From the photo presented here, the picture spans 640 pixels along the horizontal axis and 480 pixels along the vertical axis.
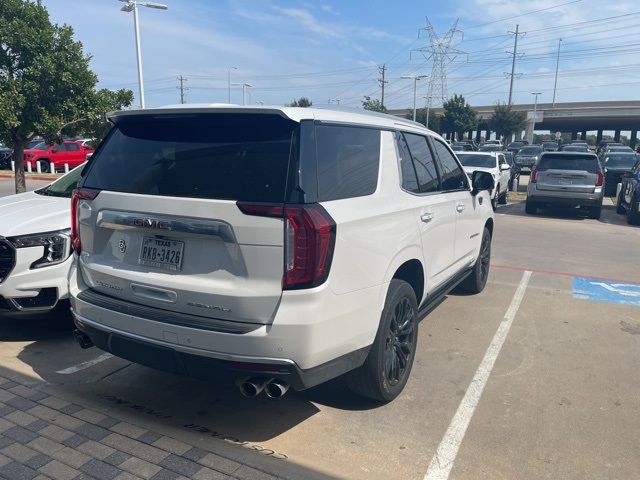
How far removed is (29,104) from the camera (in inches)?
398

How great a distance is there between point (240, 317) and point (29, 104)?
9303mm

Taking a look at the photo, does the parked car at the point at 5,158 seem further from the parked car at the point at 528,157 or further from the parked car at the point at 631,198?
the parked car at the point at 631,198

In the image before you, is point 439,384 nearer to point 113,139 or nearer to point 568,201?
point 113,139

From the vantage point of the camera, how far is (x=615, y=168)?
67.1 feet

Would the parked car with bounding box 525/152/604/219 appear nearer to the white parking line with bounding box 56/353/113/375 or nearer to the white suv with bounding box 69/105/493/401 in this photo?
the white suv with bounding box 69/105/493/401

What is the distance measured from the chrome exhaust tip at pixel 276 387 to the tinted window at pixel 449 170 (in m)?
2.62

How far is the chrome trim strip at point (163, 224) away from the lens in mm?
2873

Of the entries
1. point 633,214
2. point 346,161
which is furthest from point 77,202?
point 633,214

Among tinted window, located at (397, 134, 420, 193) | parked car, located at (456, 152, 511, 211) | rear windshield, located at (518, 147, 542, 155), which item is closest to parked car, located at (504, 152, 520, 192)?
parked car, located at (456, 152, 511, 211)

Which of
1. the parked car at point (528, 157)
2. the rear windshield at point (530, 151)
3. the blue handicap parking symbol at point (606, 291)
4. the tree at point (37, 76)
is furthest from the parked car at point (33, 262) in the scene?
the rear windshield at point (530, 151)

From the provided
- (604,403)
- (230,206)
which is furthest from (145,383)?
(604,403)

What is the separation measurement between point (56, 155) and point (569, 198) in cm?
2377

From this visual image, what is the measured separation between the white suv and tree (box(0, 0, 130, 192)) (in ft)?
25.4

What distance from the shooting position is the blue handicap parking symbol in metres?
6.64
